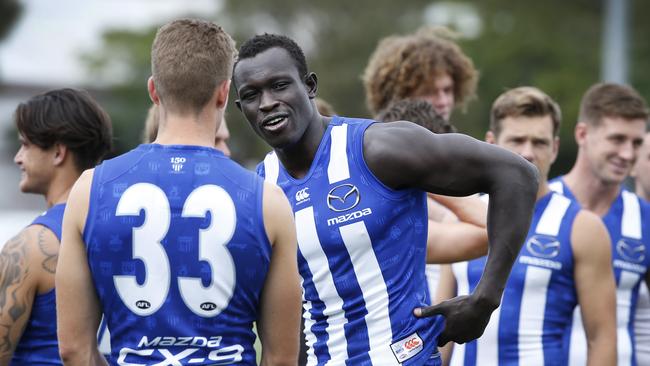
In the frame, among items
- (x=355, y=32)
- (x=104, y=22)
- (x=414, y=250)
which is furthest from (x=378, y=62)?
(x=104, y=22)

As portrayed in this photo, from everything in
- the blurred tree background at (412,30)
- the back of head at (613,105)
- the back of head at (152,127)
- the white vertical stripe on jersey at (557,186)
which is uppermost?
the blurred tree background at (412,30)

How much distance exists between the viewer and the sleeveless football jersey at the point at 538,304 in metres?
5.34

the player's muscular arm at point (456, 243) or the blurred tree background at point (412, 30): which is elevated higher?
the blurred tree background at point (412, 30)

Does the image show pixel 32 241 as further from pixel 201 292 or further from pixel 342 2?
pixel 342 2

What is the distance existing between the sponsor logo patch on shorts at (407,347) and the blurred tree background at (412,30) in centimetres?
2184

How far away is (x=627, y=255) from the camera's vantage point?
612 centimetres

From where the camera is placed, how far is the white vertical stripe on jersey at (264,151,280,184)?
4.42 metres

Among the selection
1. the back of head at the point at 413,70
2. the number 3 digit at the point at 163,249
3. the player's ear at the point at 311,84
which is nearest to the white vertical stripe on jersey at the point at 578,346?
the back of head at the point at 413,70

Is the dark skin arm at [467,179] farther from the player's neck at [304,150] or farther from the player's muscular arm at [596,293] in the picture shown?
the player's muscular arm at [596,293]

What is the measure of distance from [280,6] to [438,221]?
3039cm

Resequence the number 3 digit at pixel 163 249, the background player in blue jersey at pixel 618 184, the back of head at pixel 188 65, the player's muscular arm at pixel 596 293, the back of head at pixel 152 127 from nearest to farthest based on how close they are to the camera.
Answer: the number 3 digit at pixel 163 249, the back of head at pixel 188 65, the player's muscular arm at pixel 596 293, the back of head at pixel 152 127, the background player in blue jersey at pixel 618 184

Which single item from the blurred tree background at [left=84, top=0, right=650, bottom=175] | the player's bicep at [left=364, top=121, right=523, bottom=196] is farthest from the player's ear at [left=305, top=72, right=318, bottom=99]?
the blurred tree background at [left=84, top=0, right=650, bottom=175]

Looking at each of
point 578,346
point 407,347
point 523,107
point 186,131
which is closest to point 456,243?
point 407,347

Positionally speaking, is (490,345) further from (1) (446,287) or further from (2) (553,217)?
(2) (553,217)
